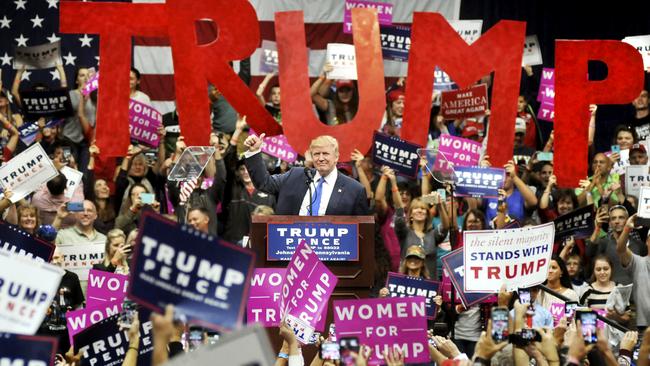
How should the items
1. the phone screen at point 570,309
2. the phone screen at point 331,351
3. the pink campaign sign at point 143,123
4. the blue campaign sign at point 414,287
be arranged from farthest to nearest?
the pink campaign sign at point 143,123
the blue campaign sign at point 414,287
the phone screen at point 570,309
the phone screen at point 331,351

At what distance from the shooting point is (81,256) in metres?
10.8

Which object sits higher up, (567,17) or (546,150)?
(567,17)

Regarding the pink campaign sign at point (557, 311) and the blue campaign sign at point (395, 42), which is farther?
the blue campaign sign at point (395, 42)

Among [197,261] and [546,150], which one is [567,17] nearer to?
[546,150]

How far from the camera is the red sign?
13.7 metres

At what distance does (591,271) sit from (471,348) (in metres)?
1.93

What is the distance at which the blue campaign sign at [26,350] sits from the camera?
17.9 feet

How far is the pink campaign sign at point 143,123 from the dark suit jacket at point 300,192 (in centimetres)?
376

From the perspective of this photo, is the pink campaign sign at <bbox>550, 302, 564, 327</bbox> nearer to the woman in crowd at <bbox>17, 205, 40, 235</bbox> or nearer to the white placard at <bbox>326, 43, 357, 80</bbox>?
the woman in crowd at <bbox>17, 205, 40, 235</bbox>

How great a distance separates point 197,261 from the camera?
557cm

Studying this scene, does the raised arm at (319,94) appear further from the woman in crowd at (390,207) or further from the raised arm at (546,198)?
the raised arm at (546,198)

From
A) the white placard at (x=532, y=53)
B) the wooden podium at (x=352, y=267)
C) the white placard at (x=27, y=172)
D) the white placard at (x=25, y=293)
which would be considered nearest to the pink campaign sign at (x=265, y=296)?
the wooden podium at (x=352, y=267)

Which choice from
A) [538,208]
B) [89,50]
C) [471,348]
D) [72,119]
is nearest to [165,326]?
[471,348]

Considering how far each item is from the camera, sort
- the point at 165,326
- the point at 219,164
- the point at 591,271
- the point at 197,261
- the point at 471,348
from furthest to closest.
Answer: the point at 219,164 → the point at 591,271 → the point at 471,348 → the point at 197,261 → the point at 165,326
